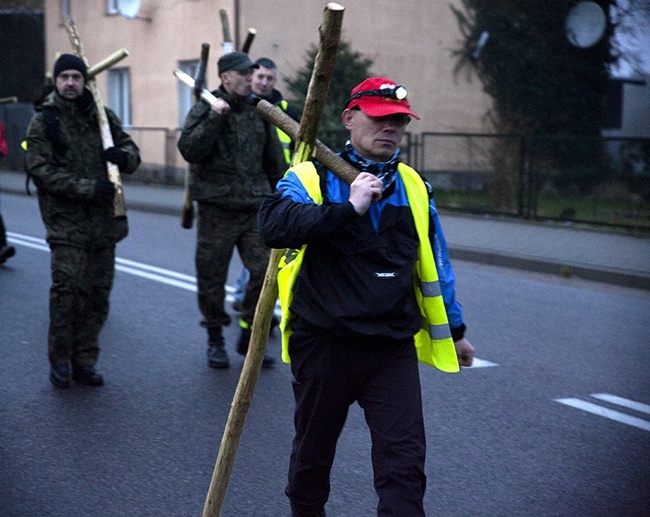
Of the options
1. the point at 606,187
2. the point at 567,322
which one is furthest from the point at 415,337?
the point at 606,187

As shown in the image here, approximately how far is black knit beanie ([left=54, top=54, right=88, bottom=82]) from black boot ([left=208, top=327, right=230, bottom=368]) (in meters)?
1.85

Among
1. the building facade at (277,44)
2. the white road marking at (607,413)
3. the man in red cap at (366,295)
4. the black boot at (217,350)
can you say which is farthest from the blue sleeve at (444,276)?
the building facade at (277,44)

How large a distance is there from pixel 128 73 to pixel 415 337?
77.4 ft

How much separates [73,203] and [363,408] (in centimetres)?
304

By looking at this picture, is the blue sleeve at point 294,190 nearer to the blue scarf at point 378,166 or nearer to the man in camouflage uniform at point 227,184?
the blue scarf at point 378,166

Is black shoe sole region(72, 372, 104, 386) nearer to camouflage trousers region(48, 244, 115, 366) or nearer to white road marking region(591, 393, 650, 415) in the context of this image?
camouflage trousers region(48, 244, 115, 366)

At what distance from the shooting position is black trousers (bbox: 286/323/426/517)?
331cm

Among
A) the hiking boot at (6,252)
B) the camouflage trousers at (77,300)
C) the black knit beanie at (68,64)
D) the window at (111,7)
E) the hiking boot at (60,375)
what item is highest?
the window at (111,7)

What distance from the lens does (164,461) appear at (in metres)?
4.87

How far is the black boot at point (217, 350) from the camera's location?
6.70 meters

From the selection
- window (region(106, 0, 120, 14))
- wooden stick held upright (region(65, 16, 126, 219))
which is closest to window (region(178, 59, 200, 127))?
window (region(106, 0, 120, 14))

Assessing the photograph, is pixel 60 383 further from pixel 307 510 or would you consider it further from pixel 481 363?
pixel 307 510

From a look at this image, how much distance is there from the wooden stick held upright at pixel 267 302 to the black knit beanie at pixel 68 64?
2735mm

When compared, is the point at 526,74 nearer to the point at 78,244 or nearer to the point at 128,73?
the point at 128,73
